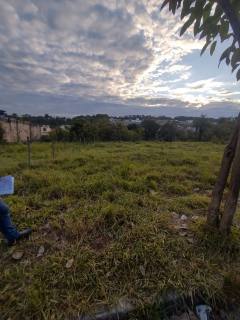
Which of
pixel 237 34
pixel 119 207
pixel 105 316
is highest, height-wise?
pixel 237 34

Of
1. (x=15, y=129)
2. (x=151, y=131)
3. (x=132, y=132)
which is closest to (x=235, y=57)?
(x=132, y=132)

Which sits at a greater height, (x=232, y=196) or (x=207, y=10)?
(x=207, y=10)

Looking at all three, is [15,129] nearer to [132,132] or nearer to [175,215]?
[132,132]

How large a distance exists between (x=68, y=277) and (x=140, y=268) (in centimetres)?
61

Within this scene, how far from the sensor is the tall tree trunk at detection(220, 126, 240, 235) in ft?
6.34

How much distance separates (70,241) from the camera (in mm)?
2127

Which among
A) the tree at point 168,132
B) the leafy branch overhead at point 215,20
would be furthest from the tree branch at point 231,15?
the tree at point 168,132

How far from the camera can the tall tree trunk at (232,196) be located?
193cm

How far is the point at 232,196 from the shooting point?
1.98 metres

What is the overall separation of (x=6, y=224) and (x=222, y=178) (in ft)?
7.50

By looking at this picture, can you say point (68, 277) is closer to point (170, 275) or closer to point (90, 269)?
point (90, 269)

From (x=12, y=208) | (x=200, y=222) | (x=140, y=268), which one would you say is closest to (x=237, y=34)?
(x=200, y=222)

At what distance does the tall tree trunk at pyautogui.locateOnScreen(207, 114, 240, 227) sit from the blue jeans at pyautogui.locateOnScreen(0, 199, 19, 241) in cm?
209

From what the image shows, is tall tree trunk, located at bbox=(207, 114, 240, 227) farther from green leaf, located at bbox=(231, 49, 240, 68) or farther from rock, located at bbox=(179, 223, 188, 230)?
green leaf, located at bbox=(231, 49, 240, 68)
